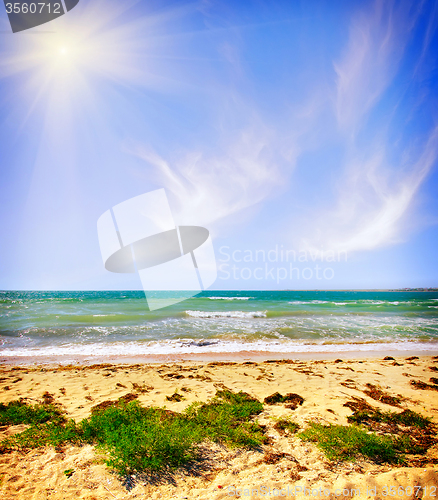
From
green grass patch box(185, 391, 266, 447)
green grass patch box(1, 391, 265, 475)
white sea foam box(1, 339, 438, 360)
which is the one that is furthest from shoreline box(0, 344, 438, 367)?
green grass patch box(1, 391, 265, 475)

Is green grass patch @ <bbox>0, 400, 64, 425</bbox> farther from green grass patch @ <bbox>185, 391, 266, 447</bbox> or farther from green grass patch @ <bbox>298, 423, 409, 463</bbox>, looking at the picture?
green grass patch @ <bbox>298, 423, 409, 463</bbox>

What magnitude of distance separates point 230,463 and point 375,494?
1.51 m

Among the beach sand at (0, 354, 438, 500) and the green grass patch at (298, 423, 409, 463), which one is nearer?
the beach sand at (0, 354, 438, 500)

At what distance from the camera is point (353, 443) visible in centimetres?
305

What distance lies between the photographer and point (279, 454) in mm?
2982

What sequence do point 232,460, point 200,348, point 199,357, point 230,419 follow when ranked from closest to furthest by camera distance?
point 232,460
point 230,419
point 199,357
point 200,348

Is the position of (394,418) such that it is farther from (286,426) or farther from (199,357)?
(199,357)

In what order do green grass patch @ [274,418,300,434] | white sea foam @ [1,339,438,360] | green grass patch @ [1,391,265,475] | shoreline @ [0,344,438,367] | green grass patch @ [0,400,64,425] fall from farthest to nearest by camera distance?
white sea foam @ [1,339,438,360], shoreline @ [0,344,438,367], green grass patch @ [0,400,64,425], green grass patch @ [274,418,300,434], green grass patch @ [1,391,265,475]

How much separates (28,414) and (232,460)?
11.5 ft

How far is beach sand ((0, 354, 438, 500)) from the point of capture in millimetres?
2408

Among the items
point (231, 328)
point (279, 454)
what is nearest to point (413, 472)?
point (279, 454)

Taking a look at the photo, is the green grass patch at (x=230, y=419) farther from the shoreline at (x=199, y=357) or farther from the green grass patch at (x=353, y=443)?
the shoreline at (x=199, y=357)

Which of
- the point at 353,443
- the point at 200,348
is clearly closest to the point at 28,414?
the point at 353,443

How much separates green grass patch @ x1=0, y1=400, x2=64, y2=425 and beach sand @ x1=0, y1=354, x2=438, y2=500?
18 centimetres
